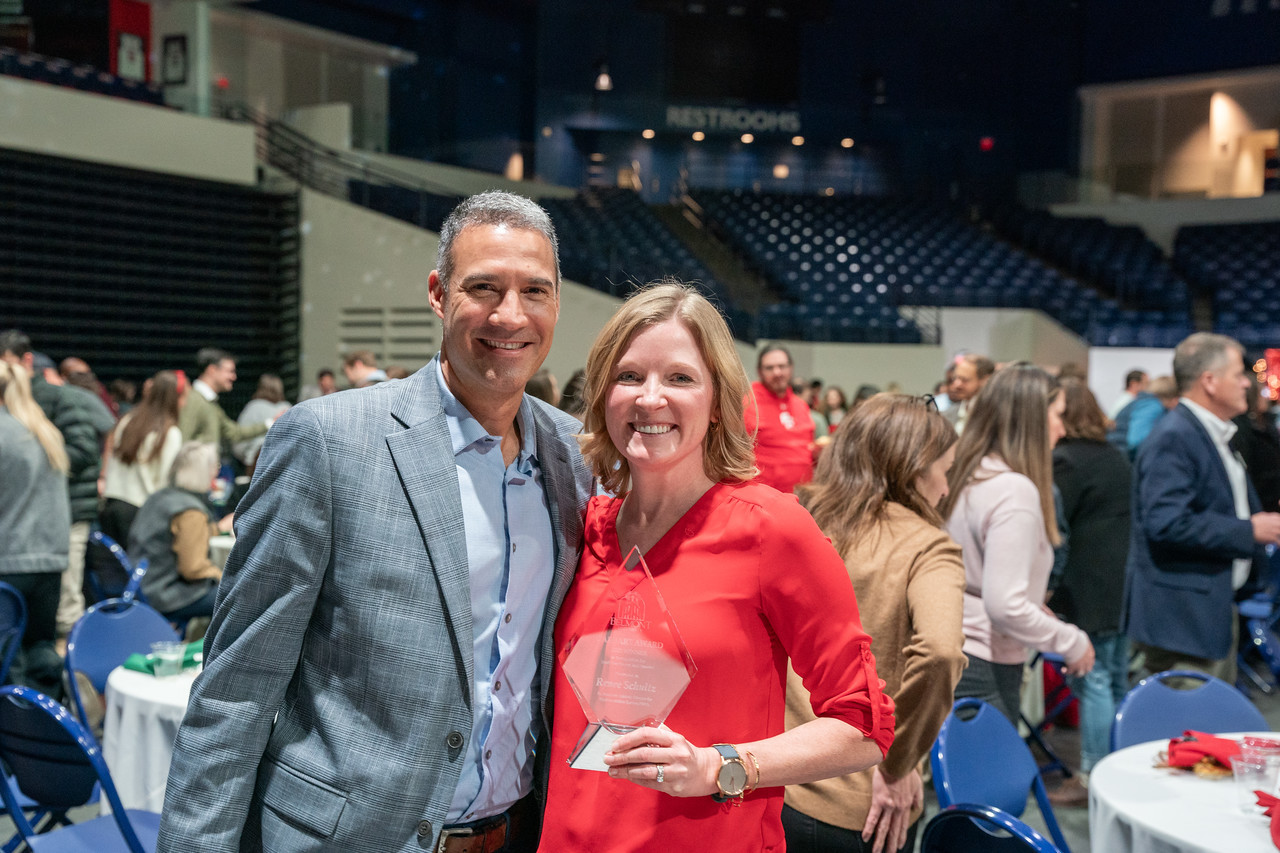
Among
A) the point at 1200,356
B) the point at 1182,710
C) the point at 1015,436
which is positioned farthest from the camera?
the point at 1200,356

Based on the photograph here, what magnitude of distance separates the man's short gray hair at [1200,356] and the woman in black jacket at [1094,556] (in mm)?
567

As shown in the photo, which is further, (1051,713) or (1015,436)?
(1051,713)

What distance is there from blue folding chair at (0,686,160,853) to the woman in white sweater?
312 cm

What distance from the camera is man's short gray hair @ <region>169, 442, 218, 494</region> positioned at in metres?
4.39

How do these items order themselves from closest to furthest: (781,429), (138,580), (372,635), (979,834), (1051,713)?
(372,635) → (979,834) → (1051,713) → (138,580) → (781,429)

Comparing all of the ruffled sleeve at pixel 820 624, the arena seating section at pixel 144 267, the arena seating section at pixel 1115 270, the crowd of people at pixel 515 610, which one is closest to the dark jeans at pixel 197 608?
the crowd of people at pixel 515 610

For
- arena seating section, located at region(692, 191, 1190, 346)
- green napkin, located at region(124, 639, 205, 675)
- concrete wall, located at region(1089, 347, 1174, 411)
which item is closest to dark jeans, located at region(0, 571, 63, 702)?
green napkin, located at region(124, 639, 205, 675)

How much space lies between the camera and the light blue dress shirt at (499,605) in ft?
4.43

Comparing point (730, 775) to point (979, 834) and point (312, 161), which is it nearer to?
point (979, 834)

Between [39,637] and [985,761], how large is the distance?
3.82m

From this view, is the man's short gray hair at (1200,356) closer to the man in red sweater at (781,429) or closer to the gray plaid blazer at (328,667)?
the man in red sweater at (781,429)

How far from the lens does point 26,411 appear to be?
422cm

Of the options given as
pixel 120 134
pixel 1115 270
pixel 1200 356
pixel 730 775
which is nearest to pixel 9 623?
pixel 730 775

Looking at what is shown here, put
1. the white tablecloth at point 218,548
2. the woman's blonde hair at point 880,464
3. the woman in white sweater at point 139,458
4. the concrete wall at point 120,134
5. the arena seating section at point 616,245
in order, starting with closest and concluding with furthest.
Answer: the woman's blonde hair at point 880,464 < the white tablecloth at point 218,548 < the woman in white sweater at point 139,458 < the concrete wall at point 120,134 < the arena seating section at point 616,245
